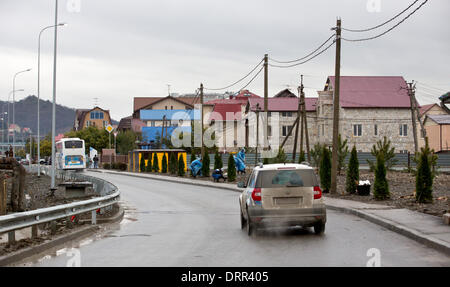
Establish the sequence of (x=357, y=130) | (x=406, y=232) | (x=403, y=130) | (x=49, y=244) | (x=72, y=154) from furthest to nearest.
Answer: (x=403, y=130), (x=357, y=130), (x=72, y=154), (x=406, y=232), (x=49, y=244)

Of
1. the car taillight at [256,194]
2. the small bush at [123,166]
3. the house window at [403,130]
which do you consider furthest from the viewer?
the house window at [403,130]

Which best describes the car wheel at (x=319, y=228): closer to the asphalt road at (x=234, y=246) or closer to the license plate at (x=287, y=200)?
the asphalt road at (x=234, y=246)

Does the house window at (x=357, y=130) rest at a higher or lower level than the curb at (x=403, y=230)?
higher

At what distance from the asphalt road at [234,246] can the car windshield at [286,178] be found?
1.17m

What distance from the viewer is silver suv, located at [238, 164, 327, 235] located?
12828 mm

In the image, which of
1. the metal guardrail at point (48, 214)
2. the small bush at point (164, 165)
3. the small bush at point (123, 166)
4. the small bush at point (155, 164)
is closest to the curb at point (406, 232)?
the metal guardrail at point (48, 214)

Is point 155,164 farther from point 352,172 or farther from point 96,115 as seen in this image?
point 96,115

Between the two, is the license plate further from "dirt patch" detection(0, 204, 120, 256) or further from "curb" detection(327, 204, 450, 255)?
"dirt patch" detection(0, 204, 120, 256)

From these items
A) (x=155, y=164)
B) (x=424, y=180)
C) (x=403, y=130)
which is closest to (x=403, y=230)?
(x=424, y=180)

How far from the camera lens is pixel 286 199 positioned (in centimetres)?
1294

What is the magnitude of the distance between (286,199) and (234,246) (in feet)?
6.44

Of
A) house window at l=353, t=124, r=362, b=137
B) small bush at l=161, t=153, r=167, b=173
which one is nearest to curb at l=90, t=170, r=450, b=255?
small bush at l=161, t=153, r=167, b=173

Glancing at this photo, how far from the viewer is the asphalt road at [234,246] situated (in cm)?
966
